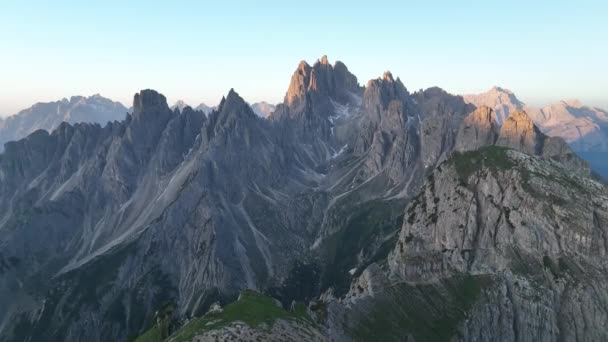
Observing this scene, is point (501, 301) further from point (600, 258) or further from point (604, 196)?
point (604, 196)

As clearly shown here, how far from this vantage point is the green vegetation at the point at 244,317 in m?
81.8

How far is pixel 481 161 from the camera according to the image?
172m

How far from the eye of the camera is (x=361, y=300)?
117m

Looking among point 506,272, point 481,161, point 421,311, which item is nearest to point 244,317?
point 421,311

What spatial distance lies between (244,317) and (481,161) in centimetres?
11972

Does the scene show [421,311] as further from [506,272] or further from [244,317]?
[244,317]

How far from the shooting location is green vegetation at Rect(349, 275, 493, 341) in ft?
358

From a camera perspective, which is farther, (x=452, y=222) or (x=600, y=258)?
(x=452, y=222)

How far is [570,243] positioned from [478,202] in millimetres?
33159

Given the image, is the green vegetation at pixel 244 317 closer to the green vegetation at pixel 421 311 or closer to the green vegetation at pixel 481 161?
the green vegetation at pixel 421 311

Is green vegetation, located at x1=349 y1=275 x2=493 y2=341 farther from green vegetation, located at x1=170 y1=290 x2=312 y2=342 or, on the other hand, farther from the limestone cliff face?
green vegetation, located at x1=170 y1=290 x2=312 y2=342

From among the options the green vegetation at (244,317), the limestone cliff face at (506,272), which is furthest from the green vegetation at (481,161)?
the green vegetation at (244,317)

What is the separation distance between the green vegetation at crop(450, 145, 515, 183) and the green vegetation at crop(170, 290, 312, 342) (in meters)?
100.0

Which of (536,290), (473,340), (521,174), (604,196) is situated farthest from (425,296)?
(604,196)
